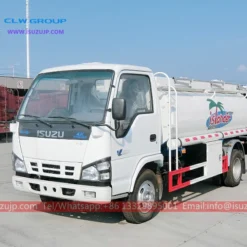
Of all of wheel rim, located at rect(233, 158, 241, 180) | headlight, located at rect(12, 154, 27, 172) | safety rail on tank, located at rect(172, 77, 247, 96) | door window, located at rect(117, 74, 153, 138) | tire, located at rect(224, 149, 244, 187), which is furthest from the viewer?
wheel rim, located at rect(233, 158, 241, 180)

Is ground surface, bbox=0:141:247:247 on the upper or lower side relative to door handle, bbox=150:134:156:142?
lower

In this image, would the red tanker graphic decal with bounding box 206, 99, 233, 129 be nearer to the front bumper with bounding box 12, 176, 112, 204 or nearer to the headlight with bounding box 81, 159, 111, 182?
the headlight with bounding box 81, 159, 111, 182

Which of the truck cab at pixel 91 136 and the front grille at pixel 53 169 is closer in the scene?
the truck cab at pixel 91 136

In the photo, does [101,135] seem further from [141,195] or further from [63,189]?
[141,195]

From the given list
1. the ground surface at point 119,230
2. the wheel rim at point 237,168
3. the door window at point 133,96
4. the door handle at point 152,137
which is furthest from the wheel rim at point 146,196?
the wheel rim at point 237,168

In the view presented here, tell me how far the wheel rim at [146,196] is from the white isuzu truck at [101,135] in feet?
0.05

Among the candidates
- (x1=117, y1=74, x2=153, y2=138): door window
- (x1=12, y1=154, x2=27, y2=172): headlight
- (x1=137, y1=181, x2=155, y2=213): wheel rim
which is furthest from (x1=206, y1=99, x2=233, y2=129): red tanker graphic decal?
(x1=12, y1=154, x2=27, y2=172): headlight

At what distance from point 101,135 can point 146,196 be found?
1382 mm

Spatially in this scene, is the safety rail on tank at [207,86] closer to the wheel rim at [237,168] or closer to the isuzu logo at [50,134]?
the wheel rim at [237,168]

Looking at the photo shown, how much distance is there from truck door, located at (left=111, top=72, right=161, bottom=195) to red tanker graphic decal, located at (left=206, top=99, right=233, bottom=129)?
198cm

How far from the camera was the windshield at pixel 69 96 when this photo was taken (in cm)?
492

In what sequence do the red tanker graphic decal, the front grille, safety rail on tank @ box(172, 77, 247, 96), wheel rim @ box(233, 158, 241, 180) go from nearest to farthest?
the front grille → safety rail on tank @ box(172, 77, 247, 96) → the red tanker graphic decal → wheel rim @ box(233, 158, 241, 180)

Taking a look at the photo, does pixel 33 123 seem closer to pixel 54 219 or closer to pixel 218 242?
pixel 54 219

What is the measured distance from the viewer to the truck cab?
4711mm
